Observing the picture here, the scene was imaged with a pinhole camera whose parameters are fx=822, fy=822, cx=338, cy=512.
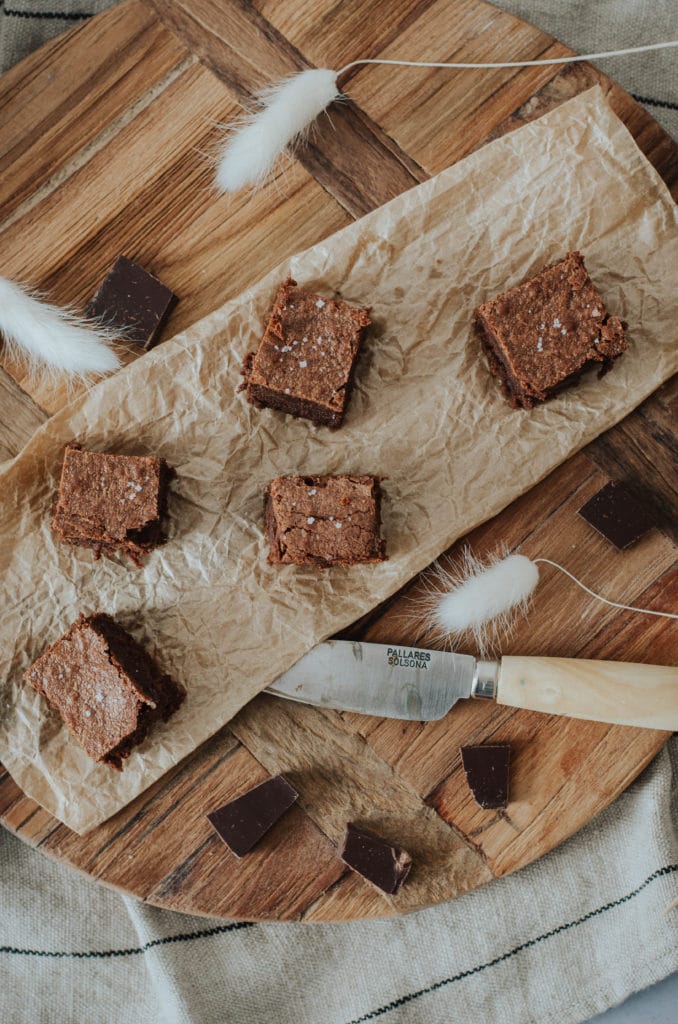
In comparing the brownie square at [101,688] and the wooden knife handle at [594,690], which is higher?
the brownie square at [101,688]

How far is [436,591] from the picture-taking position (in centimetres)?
362

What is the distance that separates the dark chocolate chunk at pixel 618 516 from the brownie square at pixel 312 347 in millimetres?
1180

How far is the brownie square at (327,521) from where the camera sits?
11.3ft

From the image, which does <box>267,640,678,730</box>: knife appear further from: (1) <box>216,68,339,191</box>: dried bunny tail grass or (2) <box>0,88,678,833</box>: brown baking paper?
(1) <box>216,68,339,191</box>: dried bunny tail grass

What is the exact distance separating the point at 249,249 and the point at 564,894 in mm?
3260

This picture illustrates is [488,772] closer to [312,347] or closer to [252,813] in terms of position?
[252,813]

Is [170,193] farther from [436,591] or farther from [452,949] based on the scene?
[452,949]

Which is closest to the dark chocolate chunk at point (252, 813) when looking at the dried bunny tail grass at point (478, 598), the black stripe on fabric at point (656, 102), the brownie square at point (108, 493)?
the dried bunny tail grass at point (478, 598)

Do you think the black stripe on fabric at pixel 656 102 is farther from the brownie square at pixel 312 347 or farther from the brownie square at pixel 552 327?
the brownie square at pixel 312 347

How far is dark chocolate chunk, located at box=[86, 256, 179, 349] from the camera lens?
3.52 meters

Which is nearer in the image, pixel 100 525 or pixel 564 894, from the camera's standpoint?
pixel 100 525

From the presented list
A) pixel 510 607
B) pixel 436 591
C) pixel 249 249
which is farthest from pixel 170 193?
pixel 510 607

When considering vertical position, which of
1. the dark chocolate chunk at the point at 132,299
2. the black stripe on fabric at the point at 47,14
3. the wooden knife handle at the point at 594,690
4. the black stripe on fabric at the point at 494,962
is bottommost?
the black stripe on fabric at the point at 494,962

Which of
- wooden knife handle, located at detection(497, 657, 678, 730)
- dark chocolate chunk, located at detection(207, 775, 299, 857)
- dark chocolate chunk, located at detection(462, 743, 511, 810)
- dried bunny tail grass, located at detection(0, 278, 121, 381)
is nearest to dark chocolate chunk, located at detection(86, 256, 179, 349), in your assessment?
dried bunny tail grass, located at detection(0, 278, 121, 381)
